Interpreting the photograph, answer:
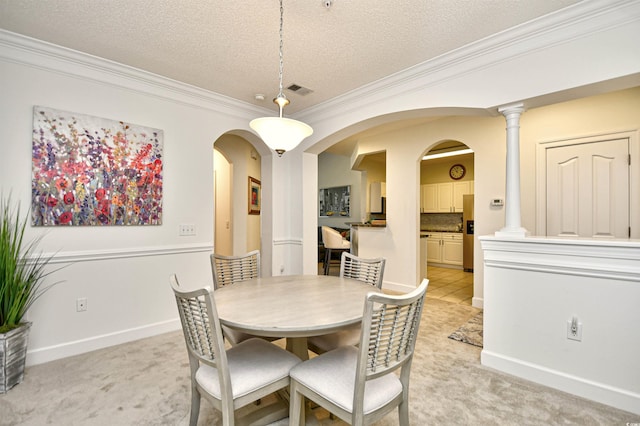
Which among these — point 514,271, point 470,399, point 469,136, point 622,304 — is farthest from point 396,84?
point 470,399

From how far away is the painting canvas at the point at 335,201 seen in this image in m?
8.02

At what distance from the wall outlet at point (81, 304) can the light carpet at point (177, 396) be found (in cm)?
39

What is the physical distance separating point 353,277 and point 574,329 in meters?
1.61

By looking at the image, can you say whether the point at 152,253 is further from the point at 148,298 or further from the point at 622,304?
the point at 622,304

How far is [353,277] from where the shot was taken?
266 cm

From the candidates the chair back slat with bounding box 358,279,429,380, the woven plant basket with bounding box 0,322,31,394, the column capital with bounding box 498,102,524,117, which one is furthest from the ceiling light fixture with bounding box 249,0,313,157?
the woven plant basket with bounding box 0,322,31,394

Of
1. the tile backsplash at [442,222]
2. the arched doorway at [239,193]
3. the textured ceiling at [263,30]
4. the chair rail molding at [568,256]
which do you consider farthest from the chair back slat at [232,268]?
the tile backsplash at [442,222]

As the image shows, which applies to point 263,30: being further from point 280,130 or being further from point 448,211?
point 448,211

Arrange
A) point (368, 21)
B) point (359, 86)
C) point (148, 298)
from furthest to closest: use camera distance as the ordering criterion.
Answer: point (359, 86)
point (148, 298)
point (368, 21)

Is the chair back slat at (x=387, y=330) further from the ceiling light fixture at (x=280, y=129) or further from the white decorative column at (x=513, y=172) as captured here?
the white decorative column at (x=513, y=172)

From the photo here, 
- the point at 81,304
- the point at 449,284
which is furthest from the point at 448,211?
the point at 81,304

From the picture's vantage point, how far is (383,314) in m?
1.24

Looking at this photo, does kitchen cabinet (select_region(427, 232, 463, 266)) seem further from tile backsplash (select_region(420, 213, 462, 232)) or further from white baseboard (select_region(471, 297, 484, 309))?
white baseboard (select_region(471, 297, 484, 309))

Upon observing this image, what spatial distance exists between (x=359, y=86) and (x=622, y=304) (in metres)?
2.84
